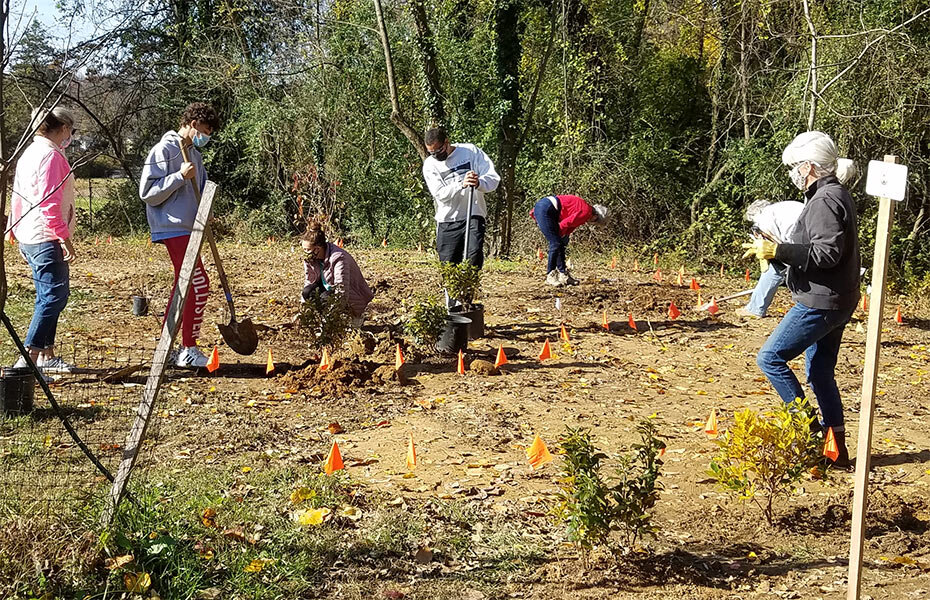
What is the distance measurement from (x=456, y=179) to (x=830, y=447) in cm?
425

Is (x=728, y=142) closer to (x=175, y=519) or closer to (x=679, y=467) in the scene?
(x=679, y=467)

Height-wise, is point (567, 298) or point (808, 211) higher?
point (808, 211)

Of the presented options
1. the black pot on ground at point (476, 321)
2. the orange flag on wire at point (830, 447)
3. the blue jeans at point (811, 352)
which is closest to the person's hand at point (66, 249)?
the black pot on ground at point (476, 321)

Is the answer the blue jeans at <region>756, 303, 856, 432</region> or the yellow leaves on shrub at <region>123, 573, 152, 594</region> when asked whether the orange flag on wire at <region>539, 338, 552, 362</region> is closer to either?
the blue jeans at <region>756, 303, 856, 432</region>

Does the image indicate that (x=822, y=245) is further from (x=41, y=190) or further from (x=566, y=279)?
(x=566, y=279)

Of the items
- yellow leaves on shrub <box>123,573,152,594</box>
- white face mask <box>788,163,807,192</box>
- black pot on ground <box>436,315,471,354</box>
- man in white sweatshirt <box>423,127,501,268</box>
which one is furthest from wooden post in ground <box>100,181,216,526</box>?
man in white sweatshirt <box>423,127,501,268</box>

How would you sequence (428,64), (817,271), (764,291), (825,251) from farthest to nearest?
(428,64), (764,291), (817,271), (825,251)

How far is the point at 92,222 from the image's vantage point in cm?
1752

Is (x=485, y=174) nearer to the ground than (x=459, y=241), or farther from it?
farther from it

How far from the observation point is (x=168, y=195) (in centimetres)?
620

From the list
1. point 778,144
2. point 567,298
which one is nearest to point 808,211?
point 567,298

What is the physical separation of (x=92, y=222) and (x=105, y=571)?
15.7m

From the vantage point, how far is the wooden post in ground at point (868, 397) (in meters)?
3.31

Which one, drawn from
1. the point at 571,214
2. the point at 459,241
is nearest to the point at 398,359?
the point at 459,241
